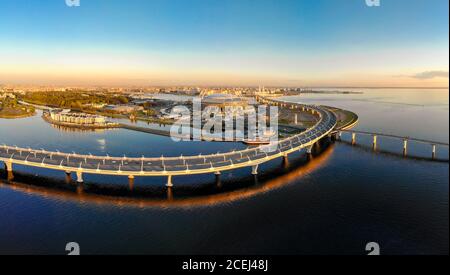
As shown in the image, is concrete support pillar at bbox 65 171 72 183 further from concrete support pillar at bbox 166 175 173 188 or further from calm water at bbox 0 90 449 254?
concrete support pillar at bbox 166 175 173 188

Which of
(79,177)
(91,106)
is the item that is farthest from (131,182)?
(91,106)

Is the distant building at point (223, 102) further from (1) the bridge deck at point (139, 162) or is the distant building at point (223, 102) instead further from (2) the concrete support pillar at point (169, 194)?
(2) the concrete support pillar at point (169, 194)

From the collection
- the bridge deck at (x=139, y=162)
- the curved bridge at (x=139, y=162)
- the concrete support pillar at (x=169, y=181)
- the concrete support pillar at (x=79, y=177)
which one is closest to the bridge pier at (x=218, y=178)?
the curved bridge at (x=139, y=162)

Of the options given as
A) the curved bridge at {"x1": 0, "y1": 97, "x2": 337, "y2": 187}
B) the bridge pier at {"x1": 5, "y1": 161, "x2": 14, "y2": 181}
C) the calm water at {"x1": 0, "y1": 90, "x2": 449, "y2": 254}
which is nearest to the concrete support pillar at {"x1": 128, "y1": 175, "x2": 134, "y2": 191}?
the curved bridge at {"x1": 0, "y1": 97, "x2": 337, "y2": 187}

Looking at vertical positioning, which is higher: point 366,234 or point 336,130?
point 336,130

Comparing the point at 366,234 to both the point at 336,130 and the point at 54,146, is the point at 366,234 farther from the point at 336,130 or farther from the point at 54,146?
the point at 54,146

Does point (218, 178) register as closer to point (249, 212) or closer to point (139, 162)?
point (249, 212)
